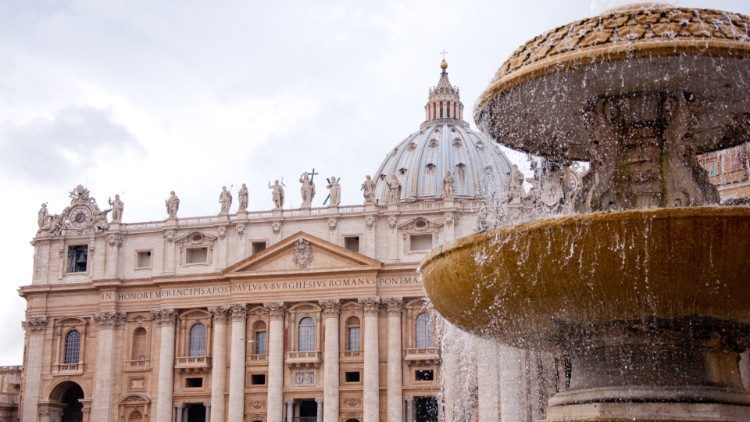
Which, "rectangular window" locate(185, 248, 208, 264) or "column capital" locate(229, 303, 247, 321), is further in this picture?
"rectangular window" locate(185, 248, 208, 264)

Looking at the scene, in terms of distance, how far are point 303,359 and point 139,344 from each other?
32.2ft

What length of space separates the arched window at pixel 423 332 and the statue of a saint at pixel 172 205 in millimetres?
14567

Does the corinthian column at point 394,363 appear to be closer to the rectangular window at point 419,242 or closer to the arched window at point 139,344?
the rectangular window at point 419,242

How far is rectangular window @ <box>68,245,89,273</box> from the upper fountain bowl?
46971 mm

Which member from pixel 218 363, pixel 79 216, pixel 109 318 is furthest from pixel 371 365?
pixel 79 216

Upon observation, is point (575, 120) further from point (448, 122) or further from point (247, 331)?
point (448, 122)

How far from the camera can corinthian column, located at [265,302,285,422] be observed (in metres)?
50.7

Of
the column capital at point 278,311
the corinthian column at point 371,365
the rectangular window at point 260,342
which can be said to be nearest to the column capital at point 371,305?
the corinthian column at point 371,365

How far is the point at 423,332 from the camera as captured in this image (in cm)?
5056

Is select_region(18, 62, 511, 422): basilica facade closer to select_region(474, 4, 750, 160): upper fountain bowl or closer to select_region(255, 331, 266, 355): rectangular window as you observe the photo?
select_region(255, 331, 266, 355): rectangular window

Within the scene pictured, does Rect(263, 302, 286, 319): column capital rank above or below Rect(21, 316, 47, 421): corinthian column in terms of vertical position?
above

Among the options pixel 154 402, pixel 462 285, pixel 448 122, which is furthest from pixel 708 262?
pixel 448 122

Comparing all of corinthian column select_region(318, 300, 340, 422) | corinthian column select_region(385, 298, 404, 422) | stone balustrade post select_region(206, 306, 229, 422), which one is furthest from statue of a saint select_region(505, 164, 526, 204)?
stone balustrade post select_region(206, 306, 229, 422)

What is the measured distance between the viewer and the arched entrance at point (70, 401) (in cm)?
5572
